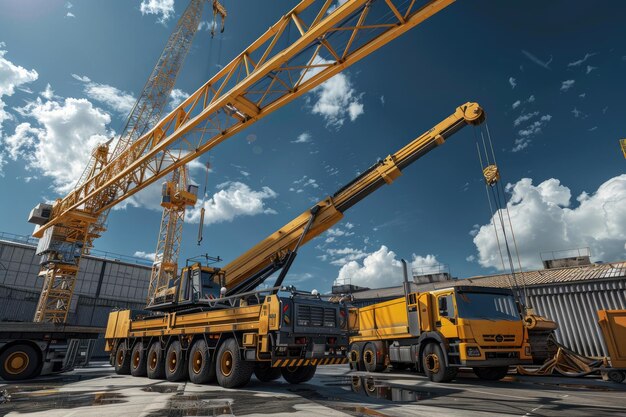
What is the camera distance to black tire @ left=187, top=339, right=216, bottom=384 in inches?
352

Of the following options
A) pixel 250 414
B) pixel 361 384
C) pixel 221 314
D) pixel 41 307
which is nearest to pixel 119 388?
pixel 221 314

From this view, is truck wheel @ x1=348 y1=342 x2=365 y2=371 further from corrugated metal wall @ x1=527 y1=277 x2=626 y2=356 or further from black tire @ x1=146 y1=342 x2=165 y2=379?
corrugated metal wall @ x1=527 y1=277 x2=626 y2=356

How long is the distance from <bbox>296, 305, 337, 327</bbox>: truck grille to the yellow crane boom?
376cm

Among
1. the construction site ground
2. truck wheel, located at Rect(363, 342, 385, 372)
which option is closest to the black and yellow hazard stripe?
the construction site ground

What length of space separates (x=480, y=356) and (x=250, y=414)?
19.7 feet

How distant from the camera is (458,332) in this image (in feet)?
28.8

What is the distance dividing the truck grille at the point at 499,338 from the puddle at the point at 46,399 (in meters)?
8.21

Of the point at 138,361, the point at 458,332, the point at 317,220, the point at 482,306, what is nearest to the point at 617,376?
the point at 482,306

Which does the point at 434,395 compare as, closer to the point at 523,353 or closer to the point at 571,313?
the point at 523,353

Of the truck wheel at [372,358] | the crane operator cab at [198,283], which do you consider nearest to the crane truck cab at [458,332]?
the truck wheel at [372,358]

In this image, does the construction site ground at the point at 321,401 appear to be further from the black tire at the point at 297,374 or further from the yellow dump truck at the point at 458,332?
the black tire at the point at 297,374

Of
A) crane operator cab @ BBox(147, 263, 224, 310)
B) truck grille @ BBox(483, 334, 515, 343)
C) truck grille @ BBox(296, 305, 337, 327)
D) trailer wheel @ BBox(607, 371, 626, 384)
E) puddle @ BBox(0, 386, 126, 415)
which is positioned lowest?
puddle @ BBox(0, 386, 126, 415)

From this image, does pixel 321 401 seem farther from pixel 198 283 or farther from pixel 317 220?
pixel 317 220

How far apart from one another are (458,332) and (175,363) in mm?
7925
